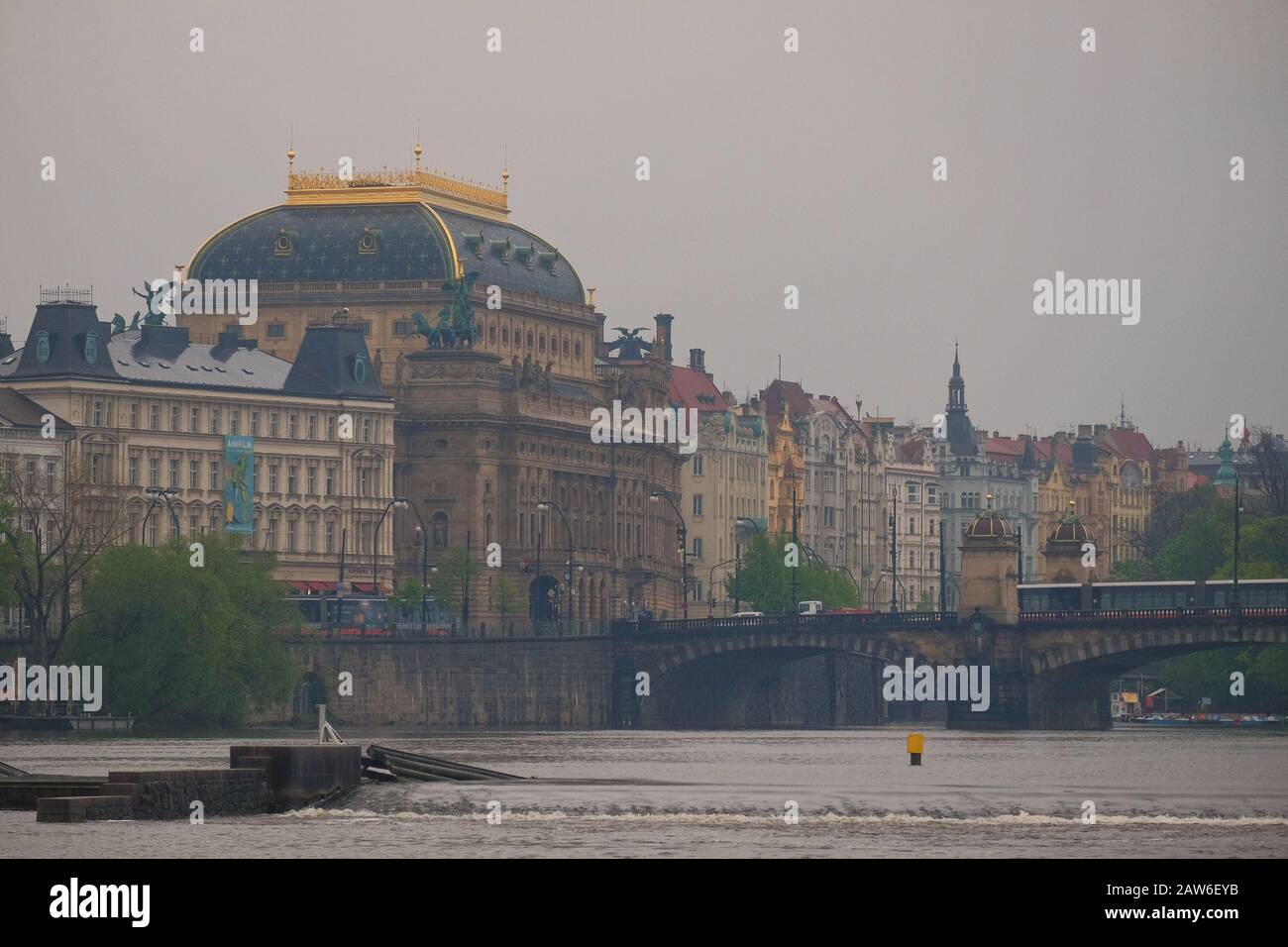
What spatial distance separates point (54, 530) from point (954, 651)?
141 ft

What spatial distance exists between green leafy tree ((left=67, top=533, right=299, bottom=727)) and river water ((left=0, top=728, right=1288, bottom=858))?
13.3 metres

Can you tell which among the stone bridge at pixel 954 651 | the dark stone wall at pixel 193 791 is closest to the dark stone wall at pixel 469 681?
the stone bridge at pixel 954 651

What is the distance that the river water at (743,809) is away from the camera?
85.9 meters

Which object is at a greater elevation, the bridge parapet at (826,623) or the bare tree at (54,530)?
the bare tree at (54,530)

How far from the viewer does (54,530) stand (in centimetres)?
17875

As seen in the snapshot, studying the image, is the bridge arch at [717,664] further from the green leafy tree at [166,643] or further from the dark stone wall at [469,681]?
the green leafy tree at [166,643]

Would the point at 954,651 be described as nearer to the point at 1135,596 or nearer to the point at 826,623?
the point at 826,623

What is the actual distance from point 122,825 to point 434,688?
99793 millimetres

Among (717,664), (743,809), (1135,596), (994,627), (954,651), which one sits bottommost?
(743,809)

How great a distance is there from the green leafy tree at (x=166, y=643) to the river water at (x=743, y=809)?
1330cm

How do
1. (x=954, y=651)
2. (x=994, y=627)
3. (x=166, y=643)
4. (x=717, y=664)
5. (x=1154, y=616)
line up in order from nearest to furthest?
(x=166, y=643)
(x=1154, y=616)
(x=994, y=627)
(x=954, y=651)
(x=717, y=664)

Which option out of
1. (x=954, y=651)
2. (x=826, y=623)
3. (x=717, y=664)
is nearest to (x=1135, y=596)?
(x=954, y=651)

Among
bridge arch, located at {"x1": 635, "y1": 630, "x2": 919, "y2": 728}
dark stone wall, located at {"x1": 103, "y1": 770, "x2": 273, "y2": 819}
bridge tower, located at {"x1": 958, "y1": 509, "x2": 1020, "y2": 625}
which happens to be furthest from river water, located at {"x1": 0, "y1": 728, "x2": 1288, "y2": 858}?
bridge tower, located at {"x1": 958, "y1": 509, "x2": 1020, "y2": 625}
